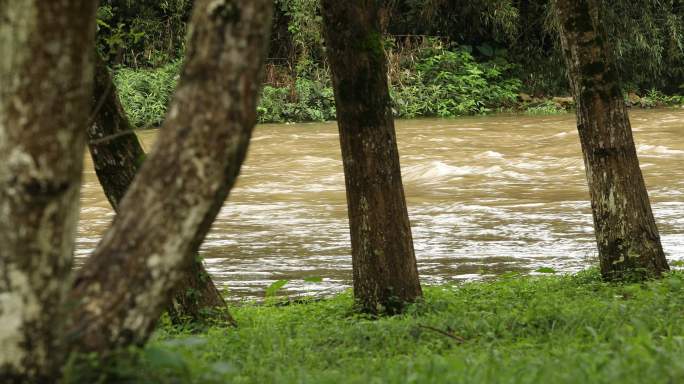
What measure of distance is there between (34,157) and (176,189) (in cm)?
46

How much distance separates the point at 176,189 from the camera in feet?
10.6

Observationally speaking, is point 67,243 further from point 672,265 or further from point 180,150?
point 672,265

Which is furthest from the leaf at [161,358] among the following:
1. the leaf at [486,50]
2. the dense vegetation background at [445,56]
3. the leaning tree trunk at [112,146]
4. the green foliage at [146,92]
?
the leaf at [486,50]

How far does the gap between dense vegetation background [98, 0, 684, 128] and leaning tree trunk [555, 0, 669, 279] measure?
20.8m

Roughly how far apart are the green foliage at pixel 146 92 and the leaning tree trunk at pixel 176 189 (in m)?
23.5

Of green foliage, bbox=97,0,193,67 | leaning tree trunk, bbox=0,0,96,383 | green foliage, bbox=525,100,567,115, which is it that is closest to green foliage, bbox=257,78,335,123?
green foliage, bbox=97,0,193,67

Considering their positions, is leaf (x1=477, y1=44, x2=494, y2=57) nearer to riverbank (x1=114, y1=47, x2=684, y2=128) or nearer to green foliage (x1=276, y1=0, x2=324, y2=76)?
riverbank (x1=114, y1=47, x2=684, y2=128)

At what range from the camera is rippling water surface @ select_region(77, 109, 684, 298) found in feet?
35.0

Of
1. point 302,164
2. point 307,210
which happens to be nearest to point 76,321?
point 307,210

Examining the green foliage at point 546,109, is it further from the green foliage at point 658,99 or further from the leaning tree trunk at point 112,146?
the leaning tree trunk at point 112,146

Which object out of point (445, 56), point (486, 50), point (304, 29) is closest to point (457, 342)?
point (304, 29)

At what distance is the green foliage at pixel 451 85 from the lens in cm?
2906

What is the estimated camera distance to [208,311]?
262 inches

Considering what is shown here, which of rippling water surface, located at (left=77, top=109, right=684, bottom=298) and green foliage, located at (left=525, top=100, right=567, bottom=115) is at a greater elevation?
green foliage, located at (left=525, top=100, right=567, bottom=115)
